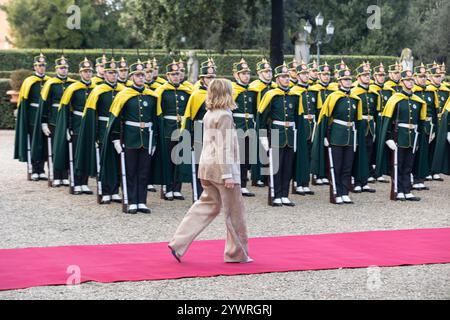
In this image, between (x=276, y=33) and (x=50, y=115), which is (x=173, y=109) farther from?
(x=276, y=33)

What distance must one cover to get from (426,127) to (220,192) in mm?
7506

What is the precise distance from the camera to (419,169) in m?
15.8

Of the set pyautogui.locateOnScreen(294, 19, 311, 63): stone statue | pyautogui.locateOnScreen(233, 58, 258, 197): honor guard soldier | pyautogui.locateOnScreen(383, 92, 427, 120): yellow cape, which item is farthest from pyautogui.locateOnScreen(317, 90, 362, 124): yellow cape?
pyautogui.locateOnScreen(294, 19, 311, 63): stone statue

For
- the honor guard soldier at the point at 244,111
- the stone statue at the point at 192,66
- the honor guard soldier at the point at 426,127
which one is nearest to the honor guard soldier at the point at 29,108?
the honor guard soldier at the point at 244,111

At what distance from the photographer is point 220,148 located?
934 centimetres

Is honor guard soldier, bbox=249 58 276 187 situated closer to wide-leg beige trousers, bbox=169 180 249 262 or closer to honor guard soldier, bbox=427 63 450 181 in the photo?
honor guard soldier, bbox=427 63 450 181

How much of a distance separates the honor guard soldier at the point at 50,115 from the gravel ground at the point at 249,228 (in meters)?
0.39

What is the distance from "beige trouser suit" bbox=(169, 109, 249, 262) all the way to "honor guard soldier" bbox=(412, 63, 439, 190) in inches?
268

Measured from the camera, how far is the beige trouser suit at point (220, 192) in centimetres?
935

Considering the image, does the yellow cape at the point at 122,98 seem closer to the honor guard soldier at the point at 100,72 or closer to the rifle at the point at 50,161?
the honor guard soldier at the point at 100,72

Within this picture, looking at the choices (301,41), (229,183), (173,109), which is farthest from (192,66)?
(229,183)

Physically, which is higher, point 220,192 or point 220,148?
point 220,148

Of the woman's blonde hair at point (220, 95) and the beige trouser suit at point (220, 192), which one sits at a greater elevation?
the woman's blonde hair at point (220, 95)

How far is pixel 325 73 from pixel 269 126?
2707mm
